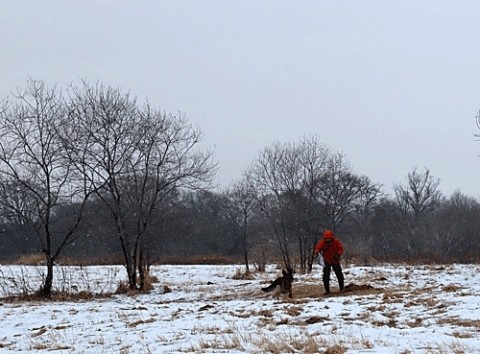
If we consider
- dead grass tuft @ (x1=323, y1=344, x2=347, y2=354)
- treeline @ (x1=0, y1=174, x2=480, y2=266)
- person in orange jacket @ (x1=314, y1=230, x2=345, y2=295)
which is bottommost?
dead grass tuft @ (x1=323, y1=344, x2=347, y2=354)

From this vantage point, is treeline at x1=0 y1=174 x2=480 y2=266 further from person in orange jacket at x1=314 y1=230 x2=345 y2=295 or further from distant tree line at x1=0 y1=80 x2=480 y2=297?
person in orange jacket at x1=314 y1=230 x2=345 y2=295

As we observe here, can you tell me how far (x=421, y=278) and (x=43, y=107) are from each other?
44.5 ft

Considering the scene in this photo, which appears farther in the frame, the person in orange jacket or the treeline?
the treeline

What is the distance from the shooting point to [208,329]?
9.59m

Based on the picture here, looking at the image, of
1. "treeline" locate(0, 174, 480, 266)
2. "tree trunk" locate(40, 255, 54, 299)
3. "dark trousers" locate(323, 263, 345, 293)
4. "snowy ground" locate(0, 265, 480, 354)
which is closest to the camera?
"snowy ground" locate(0, 265, 480, 354)

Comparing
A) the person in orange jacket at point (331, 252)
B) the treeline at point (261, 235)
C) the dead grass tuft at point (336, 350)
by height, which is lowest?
the dead grass tuft at point (336, 350)

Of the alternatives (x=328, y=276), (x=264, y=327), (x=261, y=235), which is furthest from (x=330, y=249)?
(x=261, y=235)

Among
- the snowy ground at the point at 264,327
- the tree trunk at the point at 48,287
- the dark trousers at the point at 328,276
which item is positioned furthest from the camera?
the tree trunk at the point at 48,287

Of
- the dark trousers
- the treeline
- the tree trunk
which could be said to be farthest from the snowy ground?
the treeline

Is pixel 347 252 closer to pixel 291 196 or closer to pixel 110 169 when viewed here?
pixel 291 196

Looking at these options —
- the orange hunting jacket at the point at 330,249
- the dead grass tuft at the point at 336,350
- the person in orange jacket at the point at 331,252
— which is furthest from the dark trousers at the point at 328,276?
the dead grass tuft at the point at 336,350

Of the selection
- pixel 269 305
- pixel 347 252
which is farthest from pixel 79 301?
pixel 347 252

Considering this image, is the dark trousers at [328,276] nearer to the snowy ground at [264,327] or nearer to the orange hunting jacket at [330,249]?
the orange hunting jacket at [330,249]

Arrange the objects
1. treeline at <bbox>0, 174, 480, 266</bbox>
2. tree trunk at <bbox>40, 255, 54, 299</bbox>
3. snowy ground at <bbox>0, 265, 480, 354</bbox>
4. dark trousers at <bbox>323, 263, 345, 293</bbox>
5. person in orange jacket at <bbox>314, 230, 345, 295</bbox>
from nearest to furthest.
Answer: snowy ground at <bbox>0, 265, 480, 354</bbox> < dark trousers at <bbox>323, 263, 345, 293</bbox> < person in orange jacket at <bbox>314, 230, 345, 295</bbox> < tree trunk at <bbox>40, 255, 54, 299</bbox> < treeline at <bbox>0, 174, 480, 266</bbox>
